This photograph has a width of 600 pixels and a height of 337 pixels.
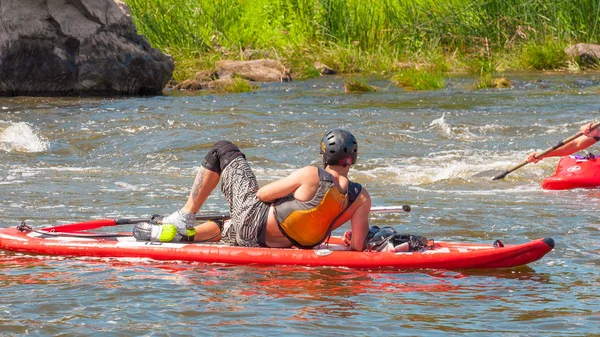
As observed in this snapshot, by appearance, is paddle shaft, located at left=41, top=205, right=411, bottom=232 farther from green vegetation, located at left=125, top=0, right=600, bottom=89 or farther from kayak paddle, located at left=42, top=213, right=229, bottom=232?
green vegetation, located at left=125, top=0, right=600, bottom=89

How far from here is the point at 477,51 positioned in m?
20.2

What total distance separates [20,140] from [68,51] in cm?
461

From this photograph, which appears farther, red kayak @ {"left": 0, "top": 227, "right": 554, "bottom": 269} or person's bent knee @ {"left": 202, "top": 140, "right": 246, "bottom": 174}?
person's bent knee @ {"left": 202, "top": 140, "right": 246, "bottom": 174}

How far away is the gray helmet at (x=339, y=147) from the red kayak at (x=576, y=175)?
392 cm

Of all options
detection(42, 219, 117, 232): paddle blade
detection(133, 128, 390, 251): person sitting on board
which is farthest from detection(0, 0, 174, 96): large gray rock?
detection(133, 128, 390, 251): person sitting on board

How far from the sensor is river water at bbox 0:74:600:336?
16.5 feet

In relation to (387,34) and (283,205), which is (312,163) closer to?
(283,205)

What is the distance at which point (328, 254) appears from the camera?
621 centimetres

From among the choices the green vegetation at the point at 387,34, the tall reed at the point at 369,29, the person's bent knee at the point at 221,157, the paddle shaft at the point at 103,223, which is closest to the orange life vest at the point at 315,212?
the person's bent knee at the point at 221,157

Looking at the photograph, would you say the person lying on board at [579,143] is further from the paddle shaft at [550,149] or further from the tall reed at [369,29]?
the tall reed at [369,29]

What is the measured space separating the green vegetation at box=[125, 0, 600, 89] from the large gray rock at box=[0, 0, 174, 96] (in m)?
2.59

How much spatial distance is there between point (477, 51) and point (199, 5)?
6.28 m

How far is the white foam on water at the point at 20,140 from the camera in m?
12.4

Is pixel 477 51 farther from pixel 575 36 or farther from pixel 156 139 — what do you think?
pixel 156 139
